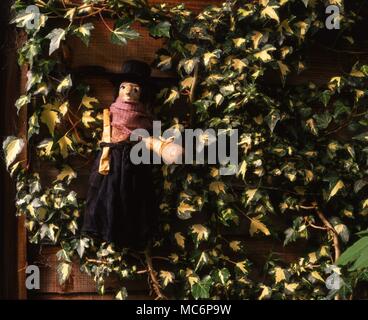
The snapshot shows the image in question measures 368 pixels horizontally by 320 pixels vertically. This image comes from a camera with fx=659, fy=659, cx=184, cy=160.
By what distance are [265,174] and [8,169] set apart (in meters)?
1.11

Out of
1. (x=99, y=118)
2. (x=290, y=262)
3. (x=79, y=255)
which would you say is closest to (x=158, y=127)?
(x=99, y=118)

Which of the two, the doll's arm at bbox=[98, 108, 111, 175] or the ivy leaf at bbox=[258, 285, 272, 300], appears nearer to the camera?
the doll's arm at bbox=[98, 108, 111, 175]

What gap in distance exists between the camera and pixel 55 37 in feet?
8.86

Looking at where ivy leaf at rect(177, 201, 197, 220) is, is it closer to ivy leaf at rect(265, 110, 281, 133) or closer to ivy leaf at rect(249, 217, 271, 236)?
ivy leaf at rect(249, 217, 271, 236)

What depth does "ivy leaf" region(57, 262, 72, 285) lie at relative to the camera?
278 cm

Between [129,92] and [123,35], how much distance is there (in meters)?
0.23

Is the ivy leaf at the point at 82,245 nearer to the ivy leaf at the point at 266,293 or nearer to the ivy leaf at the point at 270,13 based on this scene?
the ivy leaf at the point at 266,293

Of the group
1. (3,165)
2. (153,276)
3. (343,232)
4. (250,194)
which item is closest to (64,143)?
(3,165)

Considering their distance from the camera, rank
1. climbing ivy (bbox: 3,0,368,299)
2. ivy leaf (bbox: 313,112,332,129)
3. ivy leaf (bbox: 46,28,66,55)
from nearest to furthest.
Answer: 1. ivy leaf (bbox: 46,28,66,55)
2. climbing ivy (bbox: 3,0,368,299)
3. ivy leaf (bbox: 313,112,332,129)

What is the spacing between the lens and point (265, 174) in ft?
9.43

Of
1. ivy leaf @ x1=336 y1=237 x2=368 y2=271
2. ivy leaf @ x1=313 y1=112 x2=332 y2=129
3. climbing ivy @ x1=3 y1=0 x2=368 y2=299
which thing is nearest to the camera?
ivy leaf @ x1=336 y1=237 x2=368 y2=271

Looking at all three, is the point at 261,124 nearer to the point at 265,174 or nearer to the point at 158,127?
the point at 265,174

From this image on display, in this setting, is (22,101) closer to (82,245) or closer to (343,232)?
(82,245)

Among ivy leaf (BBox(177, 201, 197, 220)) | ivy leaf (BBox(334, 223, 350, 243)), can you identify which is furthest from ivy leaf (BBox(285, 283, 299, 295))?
ivy leaf (BBox(177, 201, 197, 220))
